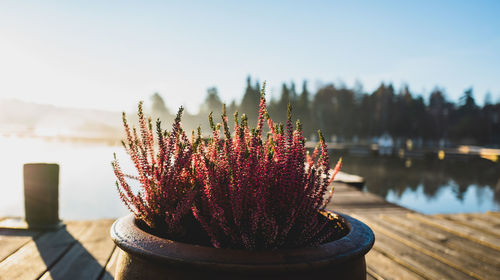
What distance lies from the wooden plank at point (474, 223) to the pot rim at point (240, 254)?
3413mm

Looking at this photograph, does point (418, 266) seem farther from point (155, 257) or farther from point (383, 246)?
point (155, 257)

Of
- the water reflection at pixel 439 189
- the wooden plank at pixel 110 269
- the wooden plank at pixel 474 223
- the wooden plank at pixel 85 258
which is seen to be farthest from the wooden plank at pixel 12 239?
the water reflection at pixel 439 189

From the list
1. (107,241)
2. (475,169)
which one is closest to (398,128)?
(475,169)

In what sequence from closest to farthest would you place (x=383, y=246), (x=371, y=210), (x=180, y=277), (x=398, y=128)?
(x=180, y=277) < (x=383, y=246) < (x=371, y=210) < (x=398, y=128)

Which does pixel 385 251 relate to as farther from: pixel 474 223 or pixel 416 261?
pixel 474 223

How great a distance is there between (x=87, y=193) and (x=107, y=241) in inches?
389

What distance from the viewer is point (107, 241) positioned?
2.80 metres

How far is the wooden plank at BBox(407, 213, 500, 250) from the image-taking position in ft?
9.81

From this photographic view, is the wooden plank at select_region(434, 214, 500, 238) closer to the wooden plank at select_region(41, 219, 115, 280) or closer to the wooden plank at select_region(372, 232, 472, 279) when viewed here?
the wooden plank at select_region(372, 232, 472, 279)

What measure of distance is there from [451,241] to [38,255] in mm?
3826

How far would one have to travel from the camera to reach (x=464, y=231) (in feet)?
10.8

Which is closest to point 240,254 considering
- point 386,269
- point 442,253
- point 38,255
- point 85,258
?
point 386,269

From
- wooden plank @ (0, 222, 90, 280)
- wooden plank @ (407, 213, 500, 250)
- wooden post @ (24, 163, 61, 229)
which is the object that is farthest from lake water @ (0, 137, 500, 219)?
wooden plank @ (407, 213, 500, 250)

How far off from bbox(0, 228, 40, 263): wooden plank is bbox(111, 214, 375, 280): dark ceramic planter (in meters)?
2.09
